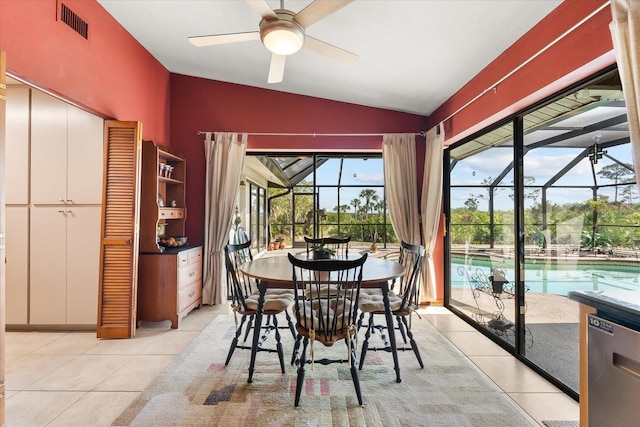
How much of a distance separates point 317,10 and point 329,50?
44 cm

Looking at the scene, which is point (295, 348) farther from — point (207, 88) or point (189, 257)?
point (207, 88)

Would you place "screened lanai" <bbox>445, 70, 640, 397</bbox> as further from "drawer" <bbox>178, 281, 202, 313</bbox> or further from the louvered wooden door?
the louvered wooden door

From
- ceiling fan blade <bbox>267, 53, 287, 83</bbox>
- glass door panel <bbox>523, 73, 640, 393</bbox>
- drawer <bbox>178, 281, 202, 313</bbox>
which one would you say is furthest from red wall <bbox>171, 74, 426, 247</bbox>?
glass door panel <bbox>523, 73, 640, 393</bbox>

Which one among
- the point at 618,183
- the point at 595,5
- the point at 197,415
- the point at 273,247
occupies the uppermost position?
the point at 595,5

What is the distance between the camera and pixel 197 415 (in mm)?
1972

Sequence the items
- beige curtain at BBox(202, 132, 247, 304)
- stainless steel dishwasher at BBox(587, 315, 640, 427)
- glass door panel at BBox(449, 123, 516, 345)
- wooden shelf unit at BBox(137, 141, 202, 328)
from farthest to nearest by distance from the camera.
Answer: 1. beige curtain at BBox(202, 132, 247, 304)
2. wooden shelf unit at BBox(137, 141, 202, 328)
3. glass door panel at BBox(449, 123, 516, 345)
4. stainless steel dishwasher at BBox(587, 315, 640, 427)

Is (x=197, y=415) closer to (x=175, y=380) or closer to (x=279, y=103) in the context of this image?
(x=175, y=380)

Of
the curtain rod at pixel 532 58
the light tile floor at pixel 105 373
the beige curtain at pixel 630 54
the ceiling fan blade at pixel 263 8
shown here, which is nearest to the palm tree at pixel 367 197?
the curtain rod at pixel 532 58

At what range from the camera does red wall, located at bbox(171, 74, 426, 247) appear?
4.46 meters

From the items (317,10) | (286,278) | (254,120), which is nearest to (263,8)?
(317,10)

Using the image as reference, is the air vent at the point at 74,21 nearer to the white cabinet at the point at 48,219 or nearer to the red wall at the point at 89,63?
the red wall at the point at 89,63

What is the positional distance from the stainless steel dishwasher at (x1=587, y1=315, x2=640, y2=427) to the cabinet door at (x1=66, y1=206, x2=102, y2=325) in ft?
13.0

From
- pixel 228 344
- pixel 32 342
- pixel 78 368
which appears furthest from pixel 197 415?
pixel 32 342

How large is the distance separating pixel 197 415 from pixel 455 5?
3177 millimetres
